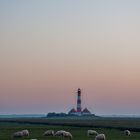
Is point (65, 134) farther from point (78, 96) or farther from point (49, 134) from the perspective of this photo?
point (78, 96)

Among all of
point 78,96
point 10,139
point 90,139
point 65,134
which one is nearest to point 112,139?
point 90,139

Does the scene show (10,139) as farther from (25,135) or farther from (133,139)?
(133,139)

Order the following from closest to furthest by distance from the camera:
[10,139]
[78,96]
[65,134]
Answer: [10,139], [65,134], [78,96]

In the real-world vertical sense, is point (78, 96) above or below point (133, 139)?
above

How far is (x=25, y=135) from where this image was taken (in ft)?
153

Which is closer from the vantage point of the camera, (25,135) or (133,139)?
(133,139)

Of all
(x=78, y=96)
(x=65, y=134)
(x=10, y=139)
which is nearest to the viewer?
(x=10, y=139)

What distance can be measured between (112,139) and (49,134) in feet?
24.9

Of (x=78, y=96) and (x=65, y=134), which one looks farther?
(x=78, y=96)

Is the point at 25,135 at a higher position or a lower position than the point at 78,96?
lower

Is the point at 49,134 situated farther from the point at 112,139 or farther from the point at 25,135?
the point at 112,139

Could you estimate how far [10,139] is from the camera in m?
41.7

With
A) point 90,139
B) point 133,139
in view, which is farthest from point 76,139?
point 133,139

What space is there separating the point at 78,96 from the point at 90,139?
148012 mm
